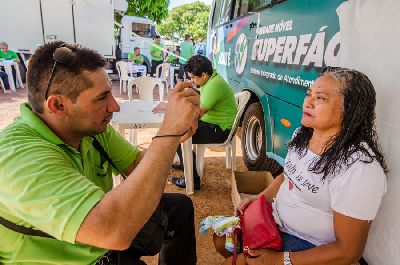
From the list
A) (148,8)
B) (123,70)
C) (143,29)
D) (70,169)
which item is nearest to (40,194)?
(70,169)

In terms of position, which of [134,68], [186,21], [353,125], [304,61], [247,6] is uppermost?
[186,21]

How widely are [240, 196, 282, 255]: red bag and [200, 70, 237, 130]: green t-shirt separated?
187 centimetres

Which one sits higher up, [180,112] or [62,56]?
[62,56]

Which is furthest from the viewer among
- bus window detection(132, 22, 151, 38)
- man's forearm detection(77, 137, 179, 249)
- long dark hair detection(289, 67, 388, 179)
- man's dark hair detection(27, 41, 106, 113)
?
bus window detection(132, 22, 151, 38)

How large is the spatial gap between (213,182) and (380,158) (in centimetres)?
254

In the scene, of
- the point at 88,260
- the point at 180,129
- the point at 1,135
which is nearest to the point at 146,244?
the point at 88,260

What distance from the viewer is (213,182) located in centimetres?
377

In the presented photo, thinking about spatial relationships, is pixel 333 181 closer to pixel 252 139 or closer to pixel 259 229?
pixel 259 229

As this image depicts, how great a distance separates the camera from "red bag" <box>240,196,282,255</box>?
4.90 ft

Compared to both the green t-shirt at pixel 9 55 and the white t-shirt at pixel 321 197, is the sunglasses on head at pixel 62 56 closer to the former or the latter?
the white t-shirt at pixel 321 197

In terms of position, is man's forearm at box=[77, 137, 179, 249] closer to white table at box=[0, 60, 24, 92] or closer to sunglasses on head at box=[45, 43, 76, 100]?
sunglasses on head at box=[45, 43, 76, 100]

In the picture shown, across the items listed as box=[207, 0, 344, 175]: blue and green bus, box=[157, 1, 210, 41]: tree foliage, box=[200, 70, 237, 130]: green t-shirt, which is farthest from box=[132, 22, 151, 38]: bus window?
box=[157, 1, 210, 41]: tree foliage

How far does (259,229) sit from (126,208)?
0.87 metres

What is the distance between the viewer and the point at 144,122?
3027mm
